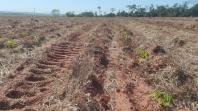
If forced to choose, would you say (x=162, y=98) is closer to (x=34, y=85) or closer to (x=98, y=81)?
(x=98, y=81)

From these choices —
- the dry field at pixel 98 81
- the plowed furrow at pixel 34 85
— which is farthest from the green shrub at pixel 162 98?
the plowed furrow at pixel 34 85

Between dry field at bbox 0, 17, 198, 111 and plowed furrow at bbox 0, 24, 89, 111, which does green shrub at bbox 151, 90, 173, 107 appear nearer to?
dry field at bbox 0, 17, 198, 111

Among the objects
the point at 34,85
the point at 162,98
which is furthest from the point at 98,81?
the point at 162,98

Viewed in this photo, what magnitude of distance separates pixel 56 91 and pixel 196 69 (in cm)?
454

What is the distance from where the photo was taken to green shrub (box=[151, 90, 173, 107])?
311 inches

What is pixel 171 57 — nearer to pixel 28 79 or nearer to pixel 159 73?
pixel 159 73

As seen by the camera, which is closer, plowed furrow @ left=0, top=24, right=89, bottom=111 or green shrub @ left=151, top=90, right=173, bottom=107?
plowed furrow @ left=0, top=24, right=89, bottom=111

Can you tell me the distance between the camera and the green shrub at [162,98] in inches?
311

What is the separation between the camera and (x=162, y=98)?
321 inches

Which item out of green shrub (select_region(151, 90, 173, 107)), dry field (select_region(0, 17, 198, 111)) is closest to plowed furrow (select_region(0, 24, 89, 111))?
dry field (select_region(0, 17, 198, 111))

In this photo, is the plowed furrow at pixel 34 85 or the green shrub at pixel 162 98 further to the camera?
the green shrub at pixel 162 98

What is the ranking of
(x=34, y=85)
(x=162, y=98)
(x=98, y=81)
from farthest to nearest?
(x=98, y=81) → (x=34, y=85) → (x=162, y=98)

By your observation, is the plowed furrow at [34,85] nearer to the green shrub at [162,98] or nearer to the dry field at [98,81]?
the dry field at [98,81]

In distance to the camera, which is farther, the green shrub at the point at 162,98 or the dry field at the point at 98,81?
the green shrub at the point at 162,98
